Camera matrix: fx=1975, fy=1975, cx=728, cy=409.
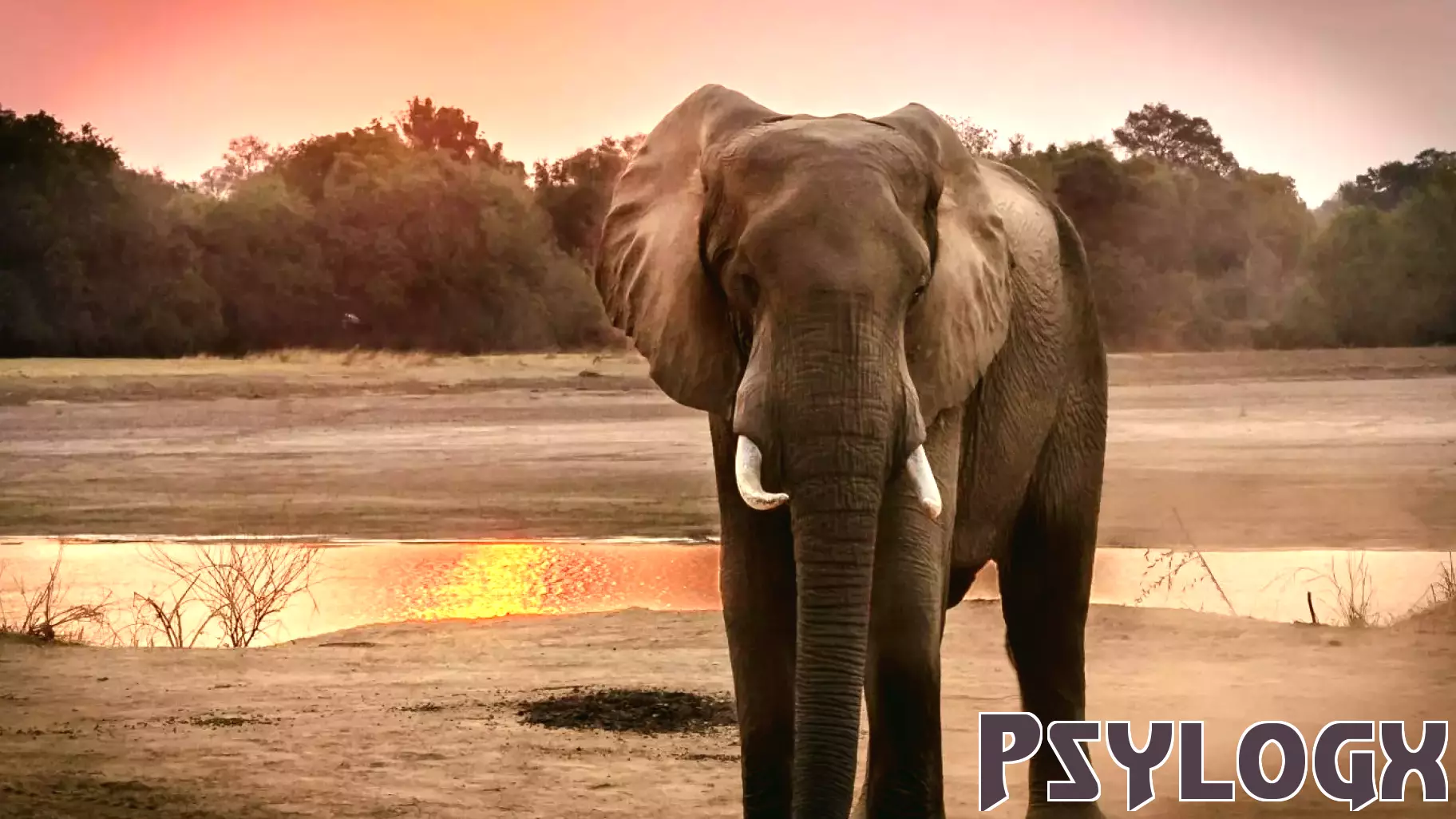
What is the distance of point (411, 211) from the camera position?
27969mm

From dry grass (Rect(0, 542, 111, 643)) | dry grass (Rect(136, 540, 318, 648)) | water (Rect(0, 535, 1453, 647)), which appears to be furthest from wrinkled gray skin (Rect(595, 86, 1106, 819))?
water (Rect(0, 535, 1453, 647))

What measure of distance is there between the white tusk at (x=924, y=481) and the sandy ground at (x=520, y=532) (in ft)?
7.93

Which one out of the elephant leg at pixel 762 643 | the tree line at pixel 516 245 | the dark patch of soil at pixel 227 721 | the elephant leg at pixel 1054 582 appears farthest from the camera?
the tree line at pixel 516 245

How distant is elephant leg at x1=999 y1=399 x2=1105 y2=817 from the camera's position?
6.82 meters

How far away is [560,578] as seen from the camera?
1459 centimetres

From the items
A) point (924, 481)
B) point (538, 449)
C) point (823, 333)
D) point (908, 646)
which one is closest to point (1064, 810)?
point (908, 646)

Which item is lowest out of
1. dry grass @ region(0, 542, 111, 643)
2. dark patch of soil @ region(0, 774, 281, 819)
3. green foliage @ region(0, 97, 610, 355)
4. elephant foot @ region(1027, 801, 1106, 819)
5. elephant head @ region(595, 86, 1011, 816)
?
elephant foot @ region(1027, 801, 1106, 819)

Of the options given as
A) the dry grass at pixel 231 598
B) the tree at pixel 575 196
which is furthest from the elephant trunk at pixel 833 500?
the tree at pixel 575 196

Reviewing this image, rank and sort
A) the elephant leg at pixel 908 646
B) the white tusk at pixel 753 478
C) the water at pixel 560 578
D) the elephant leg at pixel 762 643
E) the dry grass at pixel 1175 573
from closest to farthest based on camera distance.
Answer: the white tusk at pixel 753 478, the elephant leg at pixel 908 646, the elephant leg at pixel 762 643, the water at pixel 560 578, the dry grass at pixel 1175 573

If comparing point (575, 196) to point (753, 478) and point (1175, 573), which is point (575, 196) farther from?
point (753, 478)

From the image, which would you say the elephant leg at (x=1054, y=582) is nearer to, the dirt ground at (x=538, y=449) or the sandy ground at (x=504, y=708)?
the sandy ground at (x=504, y=708)

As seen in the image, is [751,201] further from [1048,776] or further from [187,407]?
[187,407]

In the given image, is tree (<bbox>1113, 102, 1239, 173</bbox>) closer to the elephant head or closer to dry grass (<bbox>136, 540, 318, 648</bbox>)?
dry grass (<bbox>136, 540, 318, 648</bbox>)

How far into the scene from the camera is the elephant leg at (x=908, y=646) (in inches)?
203
